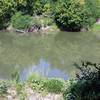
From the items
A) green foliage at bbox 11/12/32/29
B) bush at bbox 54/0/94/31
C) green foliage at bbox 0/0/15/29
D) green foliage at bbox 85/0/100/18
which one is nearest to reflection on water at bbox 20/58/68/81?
green foliage at bbox 11/12/32/29

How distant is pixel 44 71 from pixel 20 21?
1202 centimetres

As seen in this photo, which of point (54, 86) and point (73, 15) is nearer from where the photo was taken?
point (54, 86)

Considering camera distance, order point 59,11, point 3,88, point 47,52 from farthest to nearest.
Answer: point 59,11 → point 47,52 → point 3,88

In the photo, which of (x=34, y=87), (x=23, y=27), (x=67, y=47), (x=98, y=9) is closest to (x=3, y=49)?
(x=67, y=47)

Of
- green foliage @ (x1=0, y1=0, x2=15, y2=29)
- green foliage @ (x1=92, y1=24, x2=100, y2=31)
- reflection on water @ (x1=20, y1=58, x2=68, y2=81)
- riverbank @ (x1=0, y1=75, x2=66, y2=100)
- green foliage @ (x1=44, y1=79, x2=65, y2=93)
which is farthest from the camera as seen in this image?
green foliage @ (x1=92, y1=24, x2=100, y2=31)

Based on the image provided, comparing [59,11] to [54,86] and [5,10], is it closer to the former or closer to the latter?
[5,10]

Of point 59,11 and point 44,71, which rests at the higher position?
point 44,71

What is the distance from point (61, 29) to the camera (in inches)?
1122

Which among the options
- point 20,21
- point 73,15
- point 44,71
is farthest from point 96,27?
point 44,71

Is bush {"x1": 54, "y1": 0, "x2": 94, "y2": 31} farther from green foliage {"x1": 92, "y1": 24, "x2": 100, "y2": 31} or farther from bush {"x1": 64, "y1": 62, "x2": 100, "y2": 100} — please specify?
bush {"x1": 64, "y1": 62, "x2": 100, "y2": 100}

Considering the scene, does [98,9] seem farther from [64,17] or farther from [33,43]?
[33,43]

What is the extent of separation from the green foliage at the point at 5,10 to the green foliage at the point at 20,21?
58 centimetres

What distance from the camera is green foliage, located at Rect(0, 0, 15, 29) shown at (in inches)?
1111

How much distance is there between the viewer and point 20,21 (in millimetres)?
27828
